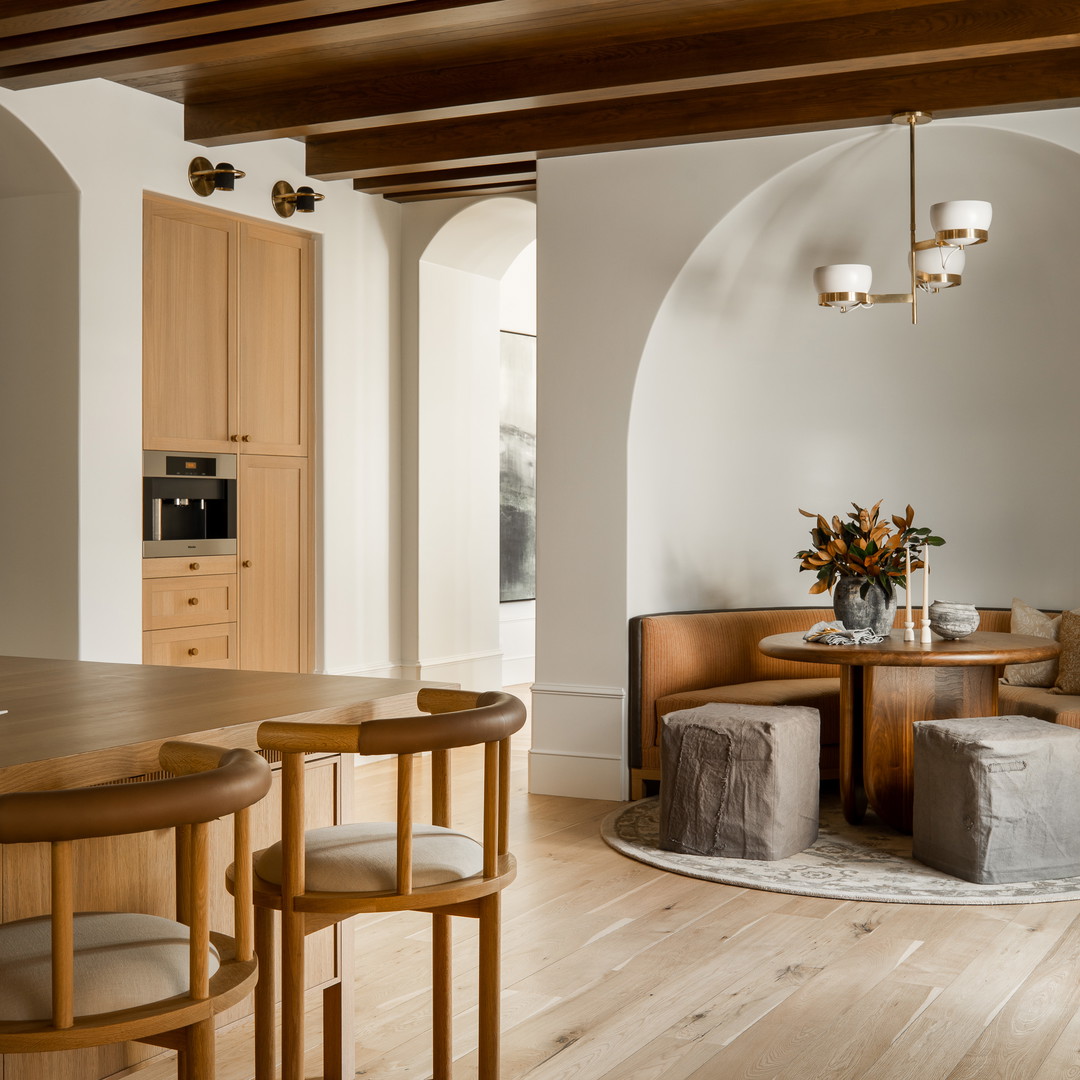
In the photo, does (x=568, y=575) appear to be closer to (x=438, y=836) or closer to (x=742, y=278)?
(x=742, y=278)

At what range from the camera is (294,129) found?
4773 mm

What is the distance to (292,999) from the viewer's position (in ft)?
6.20

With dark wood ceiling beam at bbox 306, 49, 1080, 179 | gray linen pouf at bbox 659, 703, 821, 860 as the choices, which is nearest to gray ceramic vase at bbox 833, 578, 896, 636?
gray linen pouf at bbox 659, 703, 821, 860

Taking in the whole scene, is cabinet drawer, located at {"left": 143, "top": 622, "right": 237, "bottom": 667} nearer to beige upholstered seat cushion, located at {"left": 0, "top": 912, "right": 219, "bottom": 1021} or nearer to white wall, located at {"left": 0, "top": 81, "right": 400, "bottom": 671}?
white wall, located at {"left": 0, "top": 81, "right": 400, "bottom": 671}

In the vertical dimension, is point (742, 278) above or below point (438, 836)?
above

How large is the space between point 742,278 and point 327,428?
80.7 inches

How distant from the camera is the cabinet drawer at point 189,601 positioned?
201 inches

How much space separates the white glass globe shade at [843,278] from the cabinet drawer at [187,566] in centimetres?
277

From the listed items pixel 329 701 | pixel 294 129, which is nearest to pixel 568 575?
pixel 294 129

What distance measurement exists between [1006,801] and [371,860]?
2.58 metres

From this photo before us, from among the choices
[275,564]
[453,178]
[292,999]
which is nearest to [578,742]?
[275,564]

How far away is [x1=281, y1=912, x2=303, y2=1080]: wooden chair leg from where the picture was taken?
6.17 ft

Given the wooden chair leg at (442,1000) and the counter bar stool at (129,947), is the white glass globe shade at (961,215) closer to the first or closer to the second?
the wooden chair leg at (442,1000)

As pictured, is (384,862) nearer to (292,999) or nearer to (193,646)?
(292,999)
